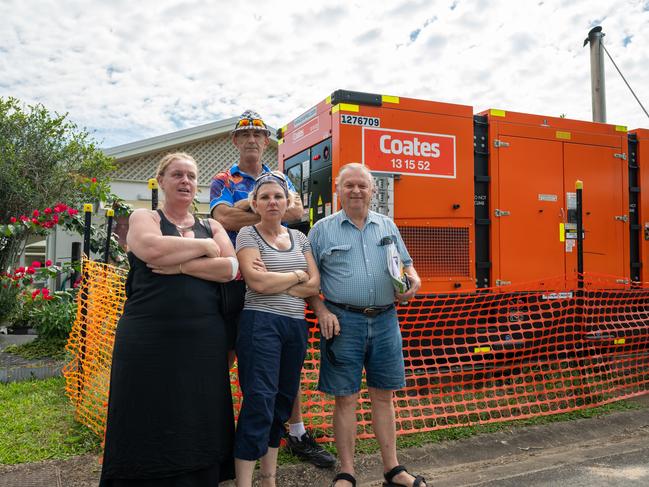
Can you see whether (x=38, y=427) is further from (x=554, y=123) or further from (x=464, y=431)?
(x=554, y=123)

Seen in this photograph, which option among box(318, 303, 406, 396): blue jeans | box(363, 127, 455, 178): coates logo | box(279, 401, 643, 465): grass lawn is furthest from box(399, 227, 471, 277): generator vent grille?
box(318, 303, 406, 396): blue jeans

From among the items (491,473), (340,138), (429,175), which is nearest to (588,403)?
(491,473)

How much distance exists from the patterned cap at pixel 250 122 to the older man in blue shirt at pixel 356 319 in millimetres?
669

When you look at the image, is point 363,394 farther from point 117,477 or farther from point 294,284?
point 117,477

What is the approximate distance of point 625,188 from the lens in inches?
246

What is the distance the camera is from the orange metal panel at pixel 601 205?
5.89 meters

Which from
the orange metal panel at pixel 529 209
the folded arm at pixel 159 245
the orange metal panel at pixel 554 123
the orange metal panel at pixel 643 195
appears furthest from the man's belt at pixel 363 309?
the orange metal panel at pixel 643 195

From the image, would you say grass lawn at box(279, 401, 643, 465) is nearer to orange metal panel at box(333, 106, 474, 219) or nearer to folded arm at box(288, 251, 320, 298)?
folded arm at box(288, 251, 320, 298)

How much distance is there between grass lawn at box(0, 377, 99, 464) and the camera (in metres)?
3.28

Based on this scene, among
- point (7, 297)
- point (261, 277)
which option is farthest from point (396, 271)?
point (7, 297)

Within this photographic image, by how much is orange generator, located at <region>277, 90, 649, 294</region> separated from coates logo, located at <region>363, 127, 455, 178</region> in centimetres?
1

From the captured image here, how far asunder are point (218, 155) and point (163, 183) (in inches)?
448

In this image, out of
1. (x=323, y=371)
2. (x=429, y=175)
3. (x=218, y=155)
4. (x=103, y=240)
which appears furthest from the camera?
(x=218, y=155)

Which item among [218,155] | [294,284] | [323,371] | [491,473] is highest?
[218,155]
